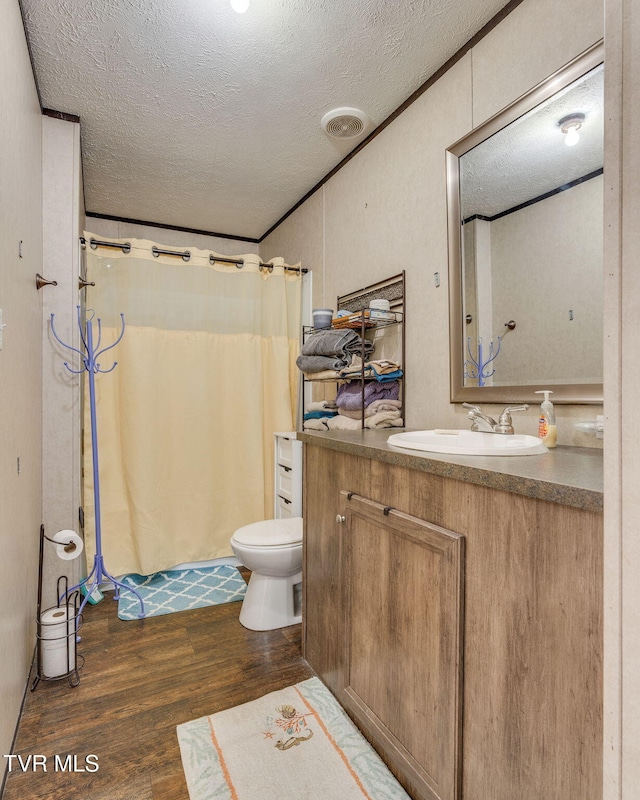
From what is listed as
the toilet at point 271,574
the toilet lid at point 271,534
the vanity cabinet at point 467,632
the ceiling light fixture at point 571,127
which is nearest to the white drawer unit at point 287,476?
the toilet lid at point 271,534

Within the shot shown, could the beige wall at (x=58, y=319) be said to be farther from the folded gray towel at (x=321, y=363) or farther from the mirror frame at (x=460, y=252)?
the mirror frame at (x=460, y=252)

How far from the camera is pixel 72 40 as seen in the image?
1768 mm

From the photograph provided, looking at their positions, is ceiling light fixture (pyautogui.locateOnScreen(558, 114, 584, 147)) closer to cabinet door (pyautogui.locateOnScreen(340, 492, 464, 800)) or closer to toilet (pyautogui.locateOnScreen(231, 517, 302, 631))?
cabinet door (pyautogui.locateOnScreen(340, 492, 464, 800))

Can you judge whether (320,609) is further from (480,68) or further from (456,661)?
(480,68)

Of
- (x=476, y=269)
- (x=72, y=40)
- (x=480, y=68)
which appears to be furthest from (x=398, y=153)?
(x=72, y=40)

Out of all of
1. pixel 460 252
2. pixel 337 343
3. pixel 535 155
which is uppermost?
pixel 535 155

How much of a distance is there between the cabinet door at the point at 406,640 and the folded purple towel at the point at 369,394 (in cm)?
78

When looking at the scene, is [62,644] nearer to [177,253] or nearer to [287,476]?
[287,476]

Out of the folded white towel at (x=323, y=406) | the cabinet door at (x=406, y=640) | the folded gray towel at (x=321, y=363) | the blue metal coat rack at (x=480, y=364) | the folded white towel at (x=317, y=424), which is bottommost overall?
the cabinet door at (x=406, y=640)

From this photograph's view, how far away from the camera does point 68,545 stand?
6.17ft

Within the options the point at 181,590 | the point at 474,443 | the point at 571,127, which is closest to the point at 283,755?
the point at 474,443

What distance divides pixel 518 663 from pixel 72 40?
8.29 ft

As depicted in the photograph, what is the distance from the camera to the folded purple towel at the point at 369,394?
2.18 meters

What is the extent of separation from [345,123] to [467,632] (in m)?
2.28
